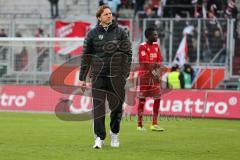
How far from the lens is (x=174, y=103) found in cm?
2308

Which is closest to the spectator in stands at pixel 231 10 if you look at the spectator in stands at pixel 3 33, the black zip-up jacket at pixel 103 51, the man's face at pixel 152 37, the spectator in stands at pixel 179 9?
the spectator in stands at pixel 179 9

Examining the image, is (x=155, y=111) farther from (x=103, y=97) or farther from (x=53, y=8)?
(x=53, y=8)

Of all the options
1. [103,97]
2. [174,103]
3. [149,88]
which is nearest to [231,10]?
[174,103]

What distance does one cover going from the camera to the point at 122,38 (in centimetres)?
1257

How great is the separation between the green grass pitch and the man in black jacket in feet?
2.05

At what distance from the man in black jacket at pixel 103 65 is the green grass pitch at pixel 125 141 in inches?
24.5

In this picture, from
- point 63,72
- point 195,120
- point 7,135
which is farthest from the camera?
point 63,72

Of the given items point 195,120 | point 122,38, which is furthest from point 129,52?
point 195,120

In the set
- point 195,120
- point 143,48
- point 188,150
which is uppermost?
point 143,48

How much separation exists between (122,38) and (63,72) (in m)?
12.9

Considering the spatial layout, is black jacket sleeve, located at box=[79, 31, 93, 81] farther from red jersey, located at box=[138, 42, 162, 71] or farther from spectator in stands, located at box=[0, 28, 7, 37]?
spectator in stands, located at box=[0, 28, 7, 37]

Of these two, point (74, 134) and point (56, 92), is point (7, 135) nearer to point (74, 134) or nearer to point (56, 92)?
point (74, 134)

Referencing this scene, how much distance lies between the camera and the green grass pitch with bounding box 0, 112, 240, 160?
11375 millimetres

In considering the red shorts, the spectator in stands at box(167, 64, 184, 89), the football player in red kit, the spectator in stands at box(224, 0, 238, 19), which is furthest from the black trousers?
the spectator in stands at box(224, 0, 238, 19)
